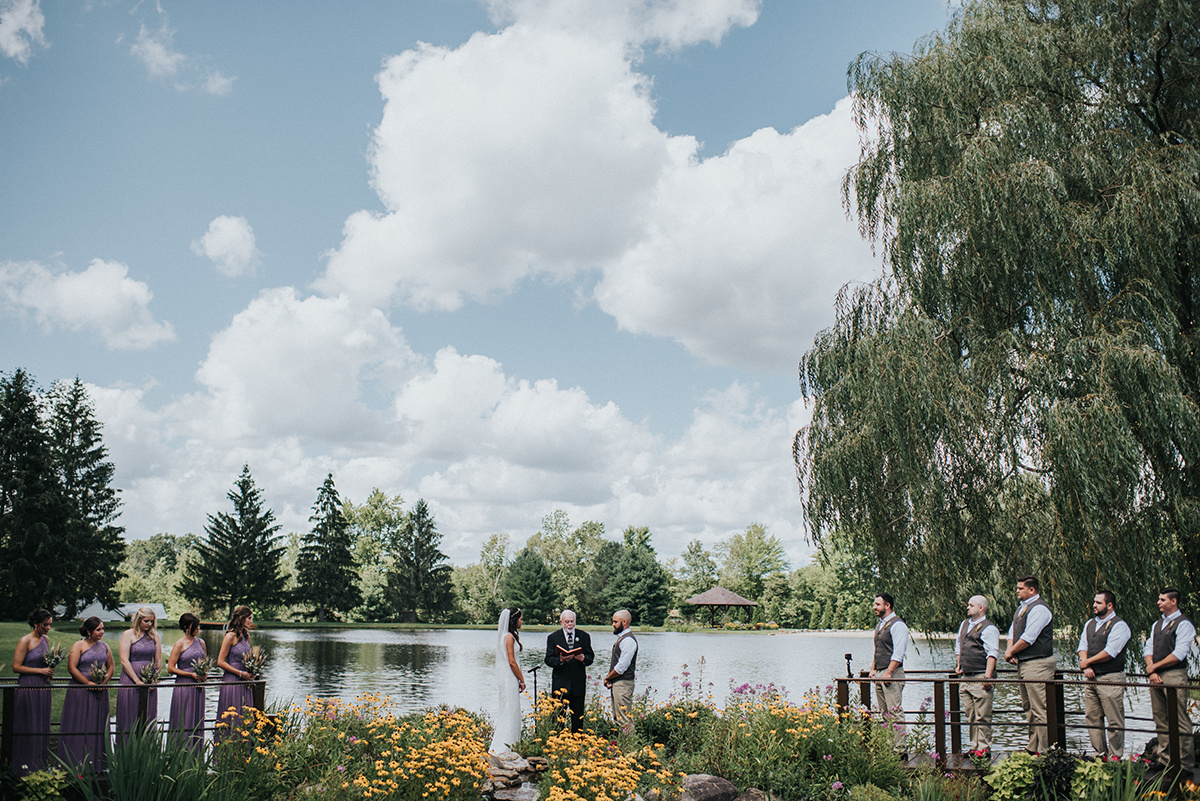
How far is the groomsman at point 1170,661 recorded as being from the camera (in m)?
8.34

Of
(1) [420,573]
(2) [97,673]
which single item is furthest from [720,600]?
(2) [97,673]

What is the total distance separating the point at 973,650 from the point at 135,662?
912 cm

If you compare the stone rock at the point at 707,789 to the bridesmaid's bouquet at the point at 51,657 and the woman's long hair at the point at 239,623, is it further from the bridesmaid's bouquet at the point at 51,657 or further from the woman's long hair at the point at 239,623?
the bridesmaid's bouquet at the point at 51,657

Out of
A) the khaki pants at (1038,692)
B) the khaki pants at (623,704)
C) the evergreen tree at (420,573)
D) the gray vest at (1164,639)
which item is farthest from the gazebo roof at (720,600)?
the gray vest at (1164,639)

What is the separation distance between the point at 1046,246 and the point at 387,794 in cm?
1004

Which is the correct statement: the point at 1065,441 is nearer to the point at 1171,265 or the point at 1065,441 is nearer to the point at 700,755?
the point at 1171,265

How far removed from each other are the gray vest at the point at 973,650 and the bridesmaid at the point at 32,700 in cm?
955

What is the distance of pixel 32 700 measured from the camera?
28.1ft

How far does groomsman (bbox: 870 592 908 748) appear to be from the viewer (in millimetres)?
9562

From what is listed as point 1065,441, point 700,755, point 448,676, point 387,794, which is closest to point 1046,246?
point 1065,441

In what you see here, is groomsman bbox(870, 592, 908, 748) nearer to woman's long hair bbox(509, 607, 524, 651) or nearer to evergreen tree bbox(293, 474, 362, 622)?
woman's long hair bbox(509, 607, 524, 651)

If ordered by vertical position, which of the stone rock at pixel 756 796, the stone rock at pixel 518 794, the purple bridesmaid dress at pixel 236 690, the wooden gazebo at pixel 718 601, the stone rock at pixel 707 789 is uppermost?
the purple bridesmaid dress at pixel 236 690

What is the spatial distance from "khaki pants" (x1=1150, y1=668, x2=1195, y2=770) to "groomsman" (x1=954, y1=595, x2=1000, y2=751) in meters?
1.52

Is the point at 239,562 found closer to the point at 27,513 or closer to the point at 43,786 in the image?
the point at 27,513
